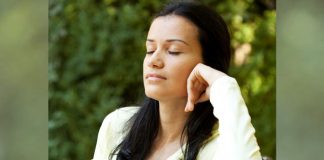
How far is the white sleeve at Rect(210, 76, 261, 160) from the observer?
1.13m

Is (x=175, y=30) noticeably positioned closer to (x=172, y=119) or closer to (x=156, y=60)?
(x=156, y=60)

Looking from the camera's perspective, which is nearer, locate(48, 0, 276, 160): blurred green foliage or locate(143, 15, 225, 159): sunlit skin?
locate(143, 15, 225, 159): sunlit skin

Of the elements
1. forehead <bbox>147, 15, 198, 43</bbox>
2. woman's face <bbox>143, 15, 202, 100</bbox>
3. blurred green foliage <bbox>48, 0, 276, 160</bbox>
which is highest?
forehead <bbox>147, 15, 198, 43</bbox>

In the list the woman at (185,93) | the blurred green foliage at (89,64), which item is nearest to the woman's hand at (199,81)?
the woman at (185,93)

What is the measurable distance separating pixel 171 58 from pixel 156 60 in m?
0.03

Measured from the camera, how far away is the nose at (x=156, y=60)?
1.25 m

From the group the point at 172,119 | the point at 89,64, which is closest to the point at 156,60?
the point at 172,119

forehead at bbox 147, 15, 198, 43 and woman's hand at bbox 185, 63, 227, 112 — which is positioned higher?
forehead at bbox 147, 15, 198, 43

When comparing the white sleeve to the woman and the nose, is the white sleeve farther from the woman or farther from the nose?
the nose

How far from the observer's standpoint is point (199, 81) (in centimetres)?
127

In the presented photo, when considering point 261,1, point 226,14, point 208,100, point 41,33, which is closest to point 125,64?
point 226,14

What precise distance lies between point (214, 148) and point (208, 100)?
0.37 ft

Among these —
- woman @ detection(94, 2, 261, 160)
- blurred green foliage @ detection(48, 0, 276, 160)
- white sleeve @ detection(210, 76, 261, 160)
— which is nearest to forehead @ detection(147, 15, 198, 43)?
woman @ detection(94, 2, 261, 160)

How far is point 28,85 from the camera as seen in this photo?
220 centimetres
